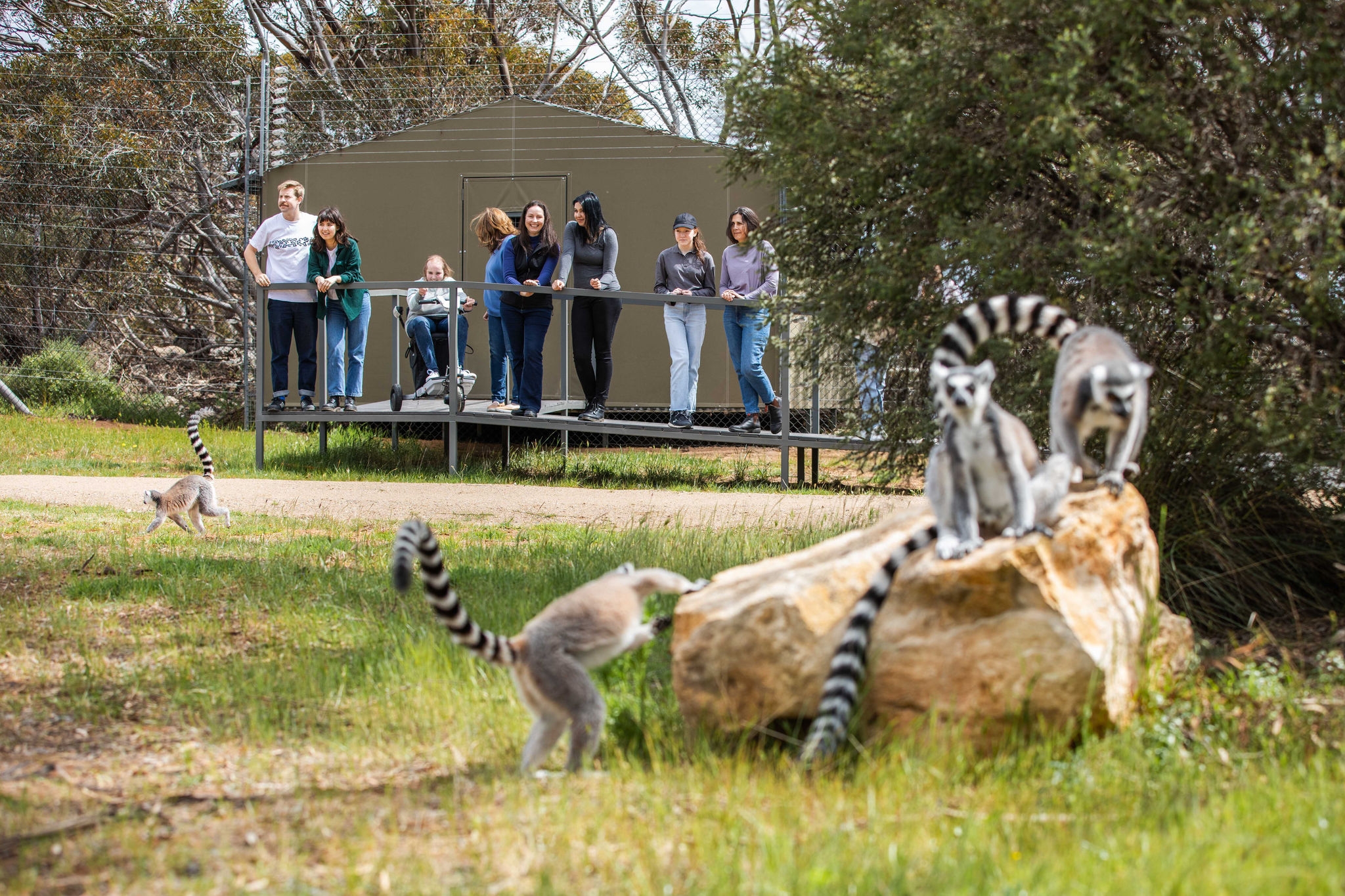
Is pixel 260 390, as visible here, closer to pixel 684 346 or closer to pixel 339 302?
pixel 339 302

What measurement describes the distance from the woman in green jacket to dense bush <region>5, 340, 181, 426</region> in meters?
5.56

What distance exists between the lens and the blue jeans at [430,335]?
12438mm

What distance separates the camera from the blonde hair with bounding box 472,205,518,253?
11.6m

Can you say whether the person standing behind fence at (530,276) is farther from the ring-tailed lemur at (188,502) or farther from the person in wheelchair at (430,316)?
the ring-tailed lemur at (188,502)

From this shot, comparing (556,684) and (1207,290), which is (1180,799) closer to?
(556,684)

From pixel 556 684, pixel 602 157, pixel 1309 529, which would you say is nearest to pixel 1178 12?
pixel 1309 529

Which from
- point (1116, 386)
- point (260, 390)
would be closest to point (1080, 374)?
point (1116, 386)

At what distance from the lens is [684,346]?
35.7ft

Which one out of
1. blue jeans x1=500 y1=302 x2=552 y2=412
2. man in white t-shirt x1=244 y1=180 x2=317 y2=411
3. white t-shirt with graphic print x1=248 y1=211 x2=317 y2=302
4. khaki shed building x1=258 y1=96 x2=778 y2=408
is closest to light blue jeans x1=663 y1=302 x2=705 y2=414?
blue jeans x1=500 y1=302 x2=552 y2=412

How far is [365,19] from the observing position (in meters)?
22.3

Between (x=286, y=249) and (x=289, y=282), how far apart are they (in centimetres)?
34

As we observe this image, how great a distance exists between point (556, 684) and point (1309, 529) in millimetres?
3746

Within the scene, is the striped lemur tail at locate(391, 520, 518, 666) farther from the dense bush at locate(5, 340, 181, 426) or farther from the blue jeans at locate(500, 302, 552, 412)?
the dense bush at locate(5, 340, 181, 426)

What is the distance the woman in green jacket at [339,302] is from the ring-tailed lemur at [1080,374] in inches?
334
